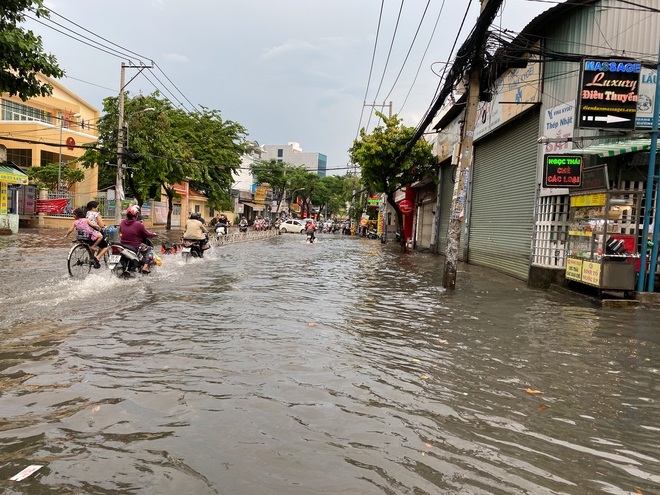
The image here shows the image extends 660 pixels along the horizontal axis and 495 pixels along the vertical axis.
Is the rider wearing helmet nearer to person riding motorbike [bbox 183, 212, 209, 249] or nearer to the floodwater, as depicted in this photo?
person riding motorbike [bbox 183, 212, 209, 249]

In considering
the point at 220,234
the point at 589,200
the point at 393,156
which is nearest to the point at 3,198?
the point at 220,234

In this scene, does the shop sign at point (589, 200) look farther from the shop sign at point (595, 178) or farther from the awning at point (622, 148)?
the awning at point (622, 148)

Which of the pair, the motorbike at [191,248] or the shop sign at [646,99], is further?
the motorbike at [191,248]

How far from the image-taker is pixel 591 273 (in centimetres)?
1036

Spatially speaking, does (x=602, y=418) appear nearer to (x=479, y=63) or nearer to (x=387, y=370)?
(x=387, y=370)

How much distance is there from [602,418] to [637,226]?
762cm

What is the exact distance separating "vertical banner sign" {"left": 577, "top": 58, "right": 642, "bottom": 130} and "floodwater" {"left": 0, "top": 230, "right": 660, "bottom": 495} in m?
4.19

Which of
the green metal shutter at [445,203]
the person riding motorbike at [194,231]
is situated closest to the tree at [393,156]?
the green metal shutter at [445,203]

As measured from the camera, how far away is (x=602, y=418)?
13.3ft

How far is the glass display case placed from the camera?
9945 millimetres

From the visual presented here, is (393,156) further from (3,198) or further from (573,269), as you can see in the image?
(3,198)

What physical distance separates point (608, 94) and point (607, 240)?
2.98 m

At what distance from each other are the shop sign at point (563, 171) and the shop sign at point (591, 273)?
1.79 metres

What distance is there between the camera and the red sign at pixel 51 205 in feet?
106
